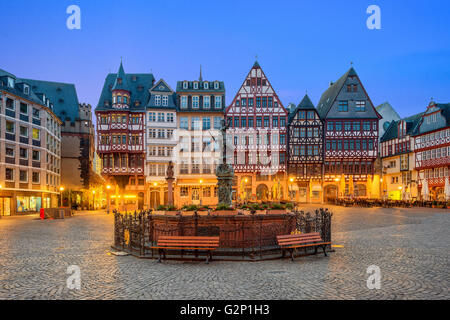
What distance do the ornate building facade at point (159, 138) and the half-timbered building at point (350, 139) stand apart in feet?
73.4

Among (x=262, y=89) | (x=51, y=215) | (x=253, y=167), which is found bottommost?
(x=51, y=215)

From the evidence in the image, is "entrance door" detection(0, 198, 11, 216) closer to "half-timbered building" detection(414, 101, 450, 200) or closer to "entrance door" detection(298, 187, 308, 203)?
"entrance door" detection(298, 187, 308, 203)

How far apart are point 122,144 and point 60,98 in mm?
15573

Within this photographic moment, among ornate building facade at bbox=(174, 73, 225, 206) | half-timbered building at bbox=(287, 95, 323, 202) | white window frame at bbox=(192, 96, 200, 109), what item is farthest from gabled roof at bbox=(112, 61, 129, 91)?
half-timbered building at bbox=(287, 95, 323, 202)

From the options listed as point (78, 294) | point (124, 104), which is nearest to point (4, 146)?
point (124, 104)

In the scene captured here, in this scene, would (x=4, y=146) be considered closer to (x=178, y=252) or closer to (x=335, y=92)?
(x=178, y=252)

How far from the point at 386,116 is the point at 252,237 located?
5557 cm

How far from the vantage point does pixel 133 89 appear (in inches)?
1887

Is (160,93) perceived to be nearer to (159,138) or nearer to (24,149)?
(159,138)

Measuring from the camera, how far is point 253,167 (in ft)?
160

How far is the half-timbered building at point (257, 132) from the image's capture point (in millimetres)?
48719

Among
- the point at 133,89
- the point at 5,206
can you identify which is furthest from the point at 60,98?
the point at 5,206

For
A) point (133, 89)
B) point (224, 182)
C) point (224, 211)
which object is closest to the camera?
point (224, 211)

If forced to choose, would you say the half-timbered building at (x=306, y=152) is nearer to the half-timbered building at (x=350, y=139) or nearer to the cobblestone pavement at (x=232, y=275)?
the half-timbered building at (x=350, y=139)
